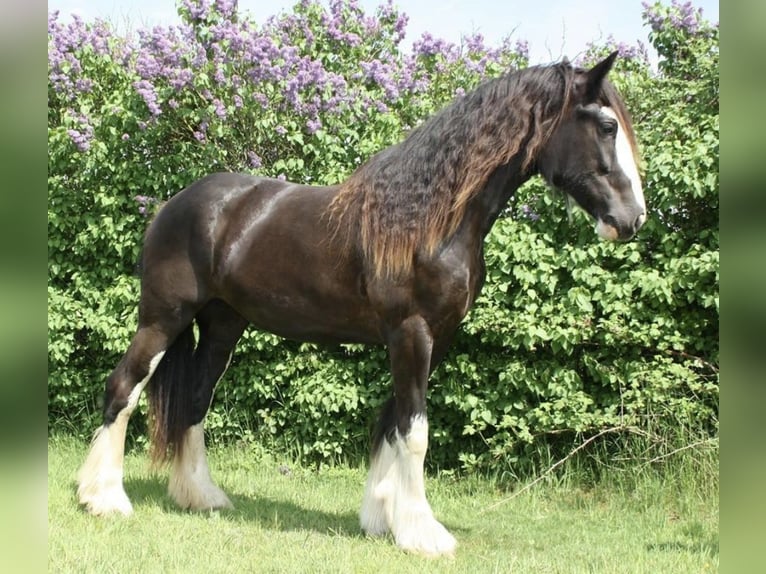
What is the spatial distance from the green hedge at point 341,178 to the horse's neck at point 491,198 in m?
1.38

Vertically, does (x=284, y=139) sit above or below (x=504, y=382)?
above

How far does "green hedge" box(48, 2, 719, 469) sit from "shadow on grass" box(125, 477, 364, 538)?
0.77m

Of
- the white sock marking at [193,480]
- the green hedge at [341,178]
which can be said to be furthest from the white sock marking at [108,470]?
the green hedge at [341,178]

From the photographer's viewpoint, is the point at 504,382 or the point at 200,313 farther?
the point at 504,382

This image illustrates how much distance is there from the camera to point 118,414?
4.38 metres

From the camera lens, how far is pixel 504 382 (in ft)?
17.2

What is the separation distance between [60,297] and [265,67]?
269cm

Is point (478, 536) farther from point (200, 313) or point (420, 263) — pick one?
point (200, 313)

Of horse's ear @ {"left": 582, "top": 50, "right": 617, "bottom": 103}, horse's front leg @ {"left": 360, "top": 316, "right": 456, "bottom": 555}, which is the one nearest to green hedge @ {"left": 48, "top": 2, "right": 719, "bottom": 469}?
horse's front leg @ {"left": 360, "top": 316, "right": 456, "bottom": 555}

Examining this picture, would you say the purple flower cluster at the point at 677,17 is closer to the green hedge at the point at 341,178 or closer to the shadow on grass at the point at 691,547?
the green hedge at the point at 341,178

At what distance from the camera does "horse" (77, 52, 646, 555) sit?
3582 millimetres
